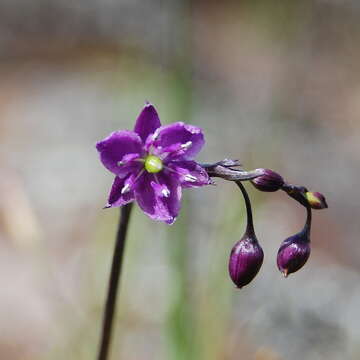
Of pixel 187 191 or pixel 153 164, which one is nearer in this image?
pixel 153 164

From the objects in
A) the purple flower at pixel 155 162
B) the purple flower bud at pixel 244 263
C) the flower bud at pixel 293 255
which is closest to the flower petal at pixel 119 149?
the purple flower at pixel 155 162

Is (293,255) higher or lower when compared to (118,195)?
lower

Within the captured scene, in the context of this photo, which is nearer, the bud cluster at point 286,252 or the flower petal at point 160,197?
the bud cluster at point 286,252

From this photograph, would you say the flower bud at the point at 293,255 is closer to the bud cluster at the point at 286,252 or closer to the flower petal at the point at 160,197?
the bud cluster at the point at 286,252

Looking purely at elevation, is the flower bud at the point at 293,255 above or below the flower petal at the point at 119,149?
below

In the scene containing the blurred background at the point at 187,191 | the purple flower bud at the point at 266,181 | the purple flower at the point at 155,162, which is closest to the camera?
the purple flower bud at the point at 266,181

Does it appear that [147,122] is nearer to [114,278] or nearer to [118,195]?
[118,195]

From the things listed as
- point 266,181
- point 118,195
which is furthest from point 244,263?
point 118,195
